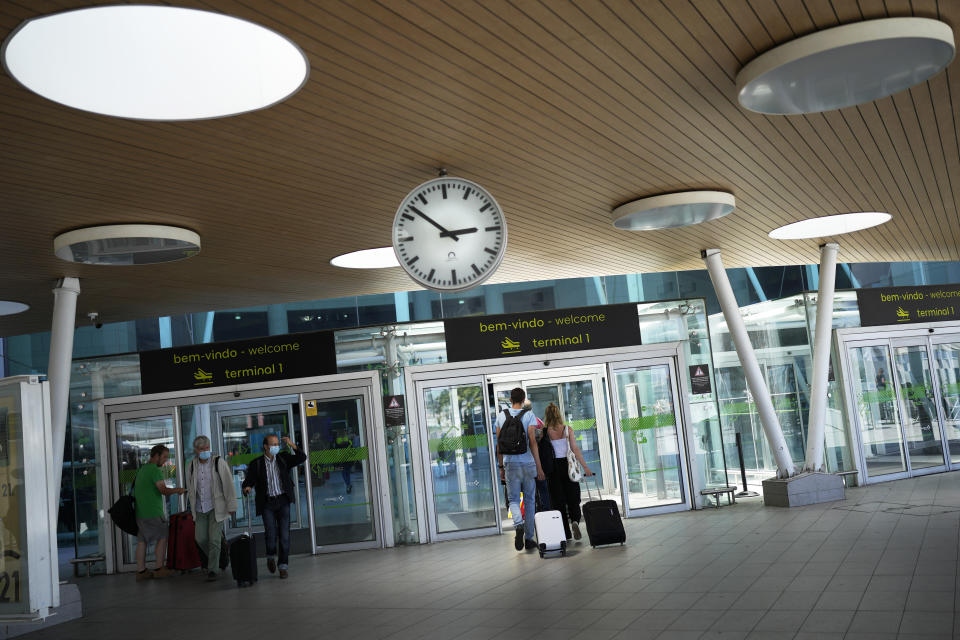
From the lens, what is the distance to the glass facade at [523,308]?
1292cm

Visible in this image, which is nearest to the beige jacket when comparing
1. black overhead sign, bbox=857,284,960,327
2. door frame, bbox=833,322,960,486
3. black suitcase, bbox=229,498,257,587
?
black suitcase, bbox=229,498,257,587

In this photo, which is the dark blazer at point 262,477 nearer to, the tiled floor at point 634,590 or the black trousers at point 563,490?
the tiled floor at point 634,590

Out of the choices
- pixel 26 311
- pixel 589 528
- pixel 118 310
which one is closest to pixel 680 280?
pixel 589 528

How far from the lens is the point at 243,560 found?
31.5 ft

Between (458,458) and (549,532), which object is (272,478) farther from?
(458,458)

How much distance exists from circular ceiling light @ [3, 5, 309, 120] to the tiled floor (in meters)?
A: 4.28

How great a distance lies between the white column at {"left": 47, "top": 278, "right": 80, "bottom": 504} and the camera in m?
9.41

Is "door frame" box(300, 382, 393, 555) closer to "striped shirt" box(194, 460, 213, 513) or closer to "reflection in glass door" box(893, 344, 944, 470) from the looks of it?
"striped shirt" box(194, 460, 213, 513)

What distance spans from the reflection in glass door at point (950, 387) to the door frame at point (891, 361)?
14 cm

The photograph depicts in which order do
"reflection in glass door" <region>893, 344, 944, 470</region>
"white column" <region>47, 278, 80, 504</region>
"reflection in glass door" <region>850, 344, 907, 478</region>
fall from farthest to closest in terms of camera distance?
"reflection in glass door" <region>893, 344, 944, 470</region>
"reflection in glass door" <region>850, 344, 907, 478</region>
"white column" <region>47, 278, 80, 504</region>

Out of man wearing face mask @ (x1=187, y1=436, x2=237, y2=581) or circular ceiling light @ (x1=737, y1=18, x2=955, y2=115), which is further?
man wearing face mask @ (x1=187, y1=436, x2=237, y2=581)

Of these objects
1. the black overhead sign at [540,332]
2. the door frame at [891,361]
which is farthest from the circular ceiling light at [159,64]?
the door frame at [891,361]

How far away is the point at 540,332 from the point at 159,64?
8.66 metres

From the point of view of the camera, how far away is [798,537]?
911 cm
